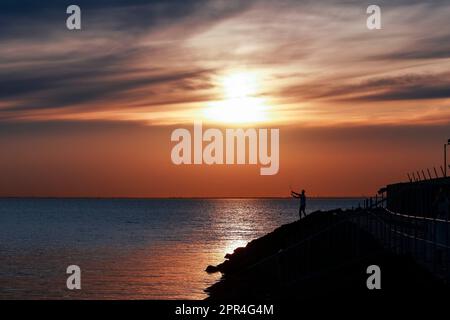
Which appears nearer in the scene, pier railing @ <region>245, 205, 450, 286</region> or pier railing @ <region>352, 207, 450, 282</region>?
pier railing @ <region>352, 207, 450, 282</region>

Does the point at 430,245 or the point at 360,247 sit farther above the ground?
the point at 430,245

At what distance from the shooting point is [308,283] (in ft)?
81.5

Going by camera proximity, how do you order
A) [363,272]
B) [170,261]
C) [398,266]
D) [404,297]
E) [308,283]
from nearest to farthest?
[404,297] → [398,266] → [363,272] → [308,283] → [170,261]

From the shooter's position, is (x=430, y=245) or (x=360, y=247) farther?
(x=360, y=247)

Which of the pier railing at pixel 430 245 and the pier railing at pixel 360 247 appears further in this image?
the pier railing at pixel 360 247

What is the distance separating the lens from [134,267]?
5812 cm

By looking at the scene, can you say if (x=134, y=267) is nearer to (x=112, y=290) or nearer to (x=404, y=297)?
(x=112, y=290)

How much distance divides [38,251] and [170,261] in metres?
18.8

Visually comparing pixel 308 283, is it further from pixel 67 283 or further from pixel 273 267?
pixel 67 283

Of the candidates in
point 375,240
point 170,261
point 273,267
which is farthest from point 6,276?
point 375,240
